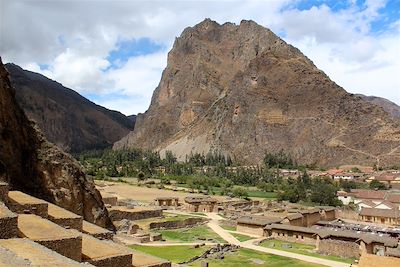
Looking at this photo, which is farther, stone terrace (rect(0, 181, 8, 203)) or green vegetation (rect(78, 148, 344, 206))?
green vegetation (rect(78, 148, 344, 206))

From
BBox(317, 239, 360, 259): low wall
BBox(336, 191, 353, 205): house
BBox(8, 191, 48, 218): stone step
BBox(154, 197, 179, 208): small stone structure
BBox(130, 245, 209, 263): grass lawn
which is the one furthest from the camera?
BBox(336, 191, 353, 205): house

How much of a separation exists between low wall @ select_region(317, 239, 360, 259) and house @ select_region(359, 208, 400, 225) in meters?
25.2

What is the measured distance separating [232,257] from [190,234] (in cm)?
1288

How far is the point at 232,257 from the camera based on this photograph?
3962 cm

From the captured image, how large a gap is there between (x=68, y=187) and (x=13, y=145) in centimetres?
537

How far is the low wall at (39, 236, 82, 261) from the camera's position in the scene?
52.8ft

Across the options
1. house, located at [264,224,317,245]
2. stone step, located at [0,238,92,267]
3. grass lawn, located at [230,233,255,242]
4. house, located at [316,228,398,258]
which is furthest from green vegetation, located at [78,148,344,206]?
stone step, located at [0,238,92,267]

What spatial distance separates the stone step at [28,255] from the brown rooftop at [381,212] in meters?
60.0

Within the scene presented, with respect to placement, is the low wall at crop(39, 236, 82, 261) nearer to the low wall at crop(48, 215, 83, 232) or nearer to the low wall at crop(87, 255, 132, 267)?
the low wall at crop(87, 255, 132, 267)

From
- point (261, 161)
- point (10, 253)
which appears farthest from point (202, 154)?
point (10, 253)

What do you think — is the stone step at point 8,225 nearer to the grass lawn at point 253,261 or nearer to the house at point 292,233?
the grass lawn at point 253,261

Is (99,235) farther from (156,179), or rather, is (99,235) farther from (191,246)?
(156,179)

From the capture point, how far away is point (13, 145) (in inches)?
1224

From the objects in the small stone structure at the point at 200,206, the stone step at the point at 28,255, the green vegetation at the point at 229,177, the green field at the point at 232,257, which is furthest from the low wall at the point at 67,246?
the green vegetation at the point at 229,177
